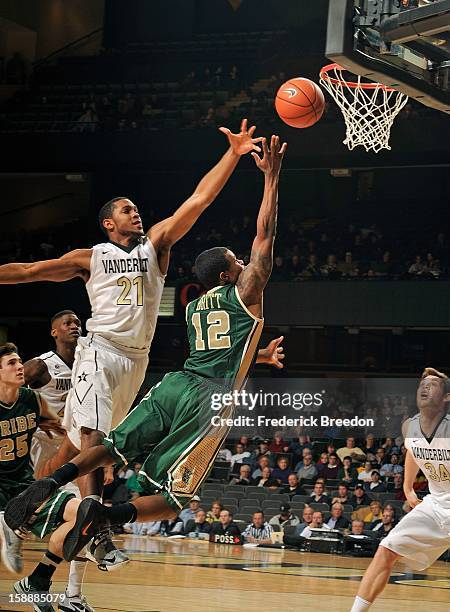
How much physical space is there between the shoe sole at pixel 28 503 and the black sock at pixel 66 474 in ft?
0.17

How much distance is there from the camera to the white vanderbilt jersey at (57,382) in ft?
25.8

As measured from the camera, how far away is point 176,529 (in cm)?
1511

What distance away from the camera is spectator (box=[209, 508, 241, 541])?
14.2m

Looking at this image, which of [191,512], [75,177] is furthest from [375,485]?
[75,177]

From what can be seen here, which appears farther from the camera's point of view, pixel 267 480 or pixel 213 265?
pixel 267 480

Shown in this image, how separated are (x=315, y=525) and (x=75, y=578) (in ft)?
26.4

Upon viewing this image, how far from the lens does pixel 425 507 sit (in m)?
6.28

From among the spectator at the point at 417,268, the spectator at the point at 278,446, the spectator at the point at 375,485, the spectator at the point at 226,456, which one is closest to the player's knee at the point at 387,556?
the spectator at the point at 375,485

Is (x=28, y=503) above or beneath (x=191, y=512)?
above

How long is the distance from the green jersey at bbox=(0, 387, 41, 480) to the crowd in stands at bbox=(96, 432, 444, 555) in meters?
6.53

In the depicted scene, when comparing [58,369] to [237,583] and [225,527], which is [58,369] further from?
[225,527]

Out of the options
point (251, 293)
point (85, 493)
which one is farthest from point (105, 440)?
point (251, 293)

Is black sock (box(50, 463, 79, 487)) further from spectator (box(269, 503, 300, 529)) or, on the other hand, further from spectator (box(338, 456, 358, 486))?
spectator (box(338, 456, 358, 486))

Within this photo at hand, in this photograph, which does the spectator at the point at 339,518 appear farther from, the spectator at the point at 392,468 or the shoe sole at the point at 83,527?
the shoe sole at the point at 83,527
